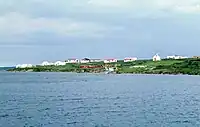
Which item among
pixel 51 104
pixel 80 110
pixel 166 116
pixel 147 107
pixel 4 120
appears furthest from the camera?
pixel 51 104

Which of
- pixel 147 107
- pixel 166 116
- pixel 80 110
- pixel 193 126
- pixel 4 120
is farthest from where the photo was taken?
pixel 147 107

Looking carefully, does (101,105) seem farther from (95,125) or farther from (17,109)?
(95,125)

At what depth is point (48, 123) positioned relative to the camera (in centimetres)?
5628

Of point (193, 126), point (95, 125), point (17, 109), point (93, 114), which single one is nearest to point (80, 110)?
point (93, 114)

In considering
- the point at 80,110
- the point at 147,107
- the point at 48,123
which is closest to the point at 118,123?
the point at 48,123

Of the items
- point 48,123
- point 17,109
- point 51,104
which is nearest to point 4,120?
point 48,123

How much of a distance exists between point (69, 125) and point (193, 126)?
Result: 53.4ft

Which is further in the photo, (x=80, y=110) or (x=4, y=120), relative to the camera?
(x=80, y=110)

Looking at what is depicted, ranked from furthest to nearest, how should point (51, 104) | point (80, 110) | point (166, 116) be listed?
point (51, 104)
point (80, 110)
point (166, 116)

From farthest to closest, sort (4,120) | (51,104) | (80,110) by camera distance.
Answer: (51,104)
(80,110)
(4,120)

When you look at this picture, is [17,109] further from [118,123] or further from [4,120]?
[118,123]

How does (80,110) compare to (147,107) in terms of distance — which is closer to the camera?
(80,110)

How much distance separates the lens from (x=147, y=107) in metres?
75.2

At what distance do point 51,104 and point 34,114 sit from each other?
15897mm
